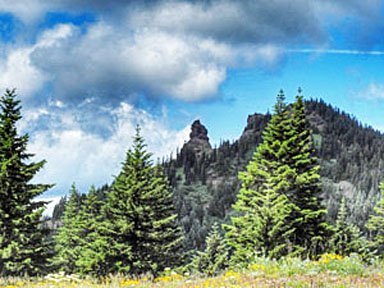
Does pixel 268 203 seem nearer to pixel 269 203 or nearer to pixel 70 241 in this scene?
pixel 269 203

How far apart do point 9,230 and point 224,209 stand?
485 ft

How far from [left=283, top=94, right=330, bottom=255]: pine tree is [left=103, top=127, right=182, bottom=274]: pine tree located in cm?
958

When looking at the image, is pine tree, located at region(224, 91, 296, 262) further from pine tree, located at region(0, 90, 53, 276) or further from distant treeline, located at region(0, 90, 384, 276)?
pine tree, located at region(0, 90, 53, 276)

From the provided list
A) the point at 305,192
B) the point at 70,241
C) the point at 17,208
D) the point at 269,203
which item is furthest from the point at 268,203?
the point at 70,241

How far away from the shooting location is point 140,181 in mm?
28031

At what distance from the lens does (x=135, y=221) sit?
27016 millimetres

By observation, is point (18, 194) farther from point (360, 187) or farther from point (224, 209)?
point (360, 187)

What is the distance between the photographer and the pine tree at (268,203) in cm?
2255

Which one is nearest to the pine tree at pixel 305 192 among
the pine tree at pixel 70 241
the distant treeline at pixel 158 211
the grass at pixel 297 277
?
the distant treeline at pixel 158 211

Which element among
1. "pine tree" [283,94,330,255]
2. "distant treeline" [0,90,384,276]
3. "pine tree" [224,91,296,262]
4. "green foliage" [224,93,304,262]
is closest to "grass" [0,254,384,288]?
"distant treeline" [0,90,384,276]

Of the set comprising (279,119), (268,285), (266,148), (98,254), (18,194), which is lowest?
(98,254)

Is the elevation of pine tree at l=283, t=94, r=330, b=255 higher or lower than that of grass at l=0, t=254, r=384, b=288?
higher

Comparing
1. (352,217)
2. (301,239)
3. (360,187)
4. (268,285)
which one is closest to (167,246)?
(301,239)

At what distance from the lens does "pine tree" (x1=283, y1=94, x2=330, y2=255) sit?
2428cm
